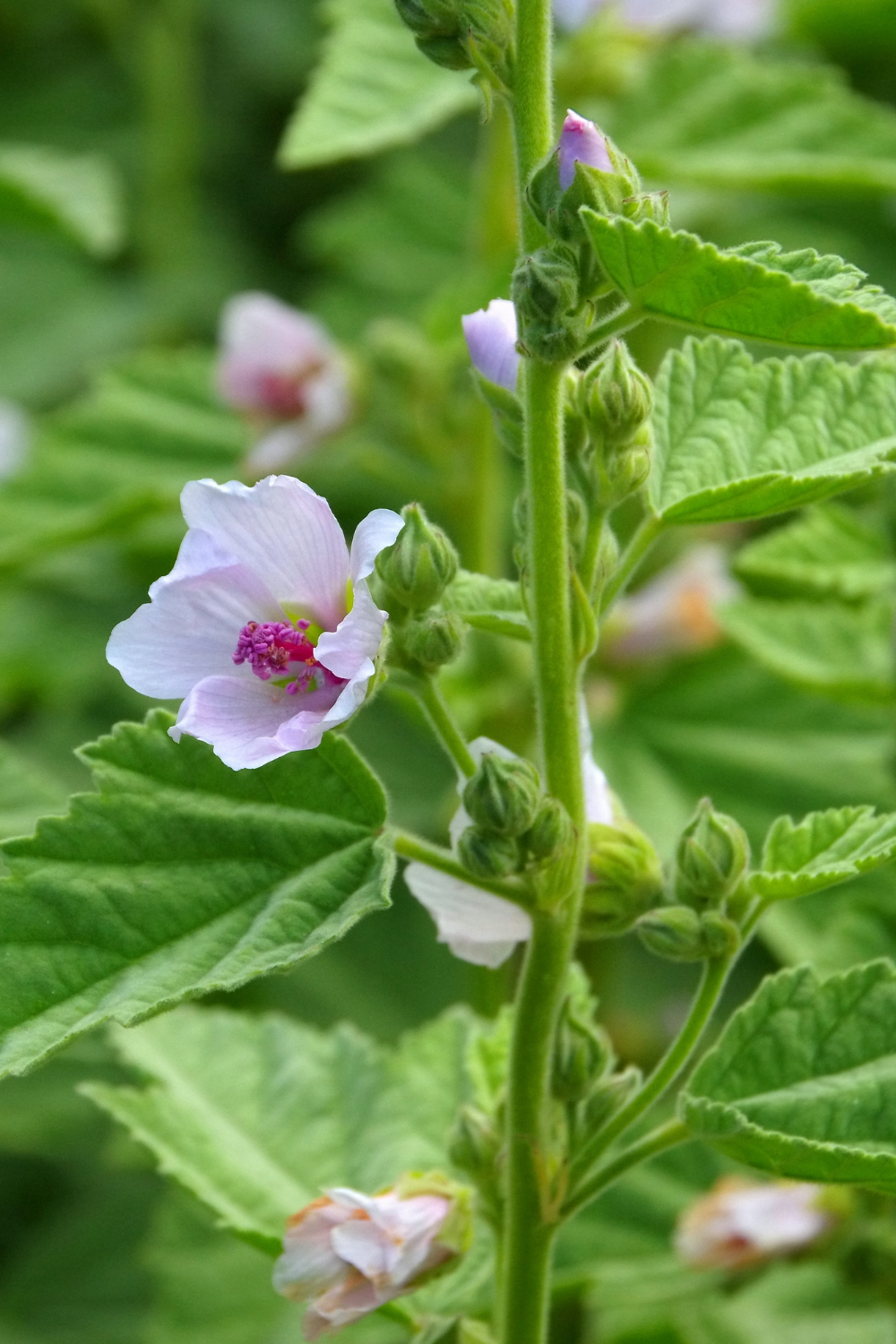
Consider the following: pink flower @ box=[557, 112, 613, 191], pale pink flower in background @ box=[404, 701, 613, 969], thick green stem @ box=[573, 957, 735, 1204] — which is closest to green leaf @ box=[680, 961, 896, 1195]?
thick green stem @ box=[573, 957, 735, 1204]

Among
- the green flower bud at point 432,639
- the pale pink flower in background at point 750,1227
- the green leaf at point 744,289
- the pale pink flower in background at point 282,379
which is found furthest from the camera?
the pale pink flower in background at point 282,379

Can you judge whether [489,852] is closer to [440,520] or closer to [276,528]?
[276,528]

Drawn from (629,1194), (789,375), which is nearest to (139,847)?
(789,375)

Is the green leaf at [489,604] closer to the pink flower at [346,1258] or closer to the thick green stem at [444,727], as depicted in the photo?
the thick green stem at [444,727]

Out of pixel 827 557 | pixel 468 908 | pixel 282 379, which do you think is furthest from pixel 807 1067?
pixel 282 379

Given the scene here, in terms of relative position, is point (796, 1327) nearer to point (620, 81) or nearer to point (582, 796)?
point (582, 796)

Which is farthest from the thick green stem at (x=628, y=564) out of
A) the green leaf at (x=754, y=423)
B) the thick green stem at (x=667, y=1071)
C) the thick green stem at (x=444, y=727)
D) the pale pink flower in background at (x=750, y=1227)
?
the pale pink flower in background at (x=750, y=1227)
